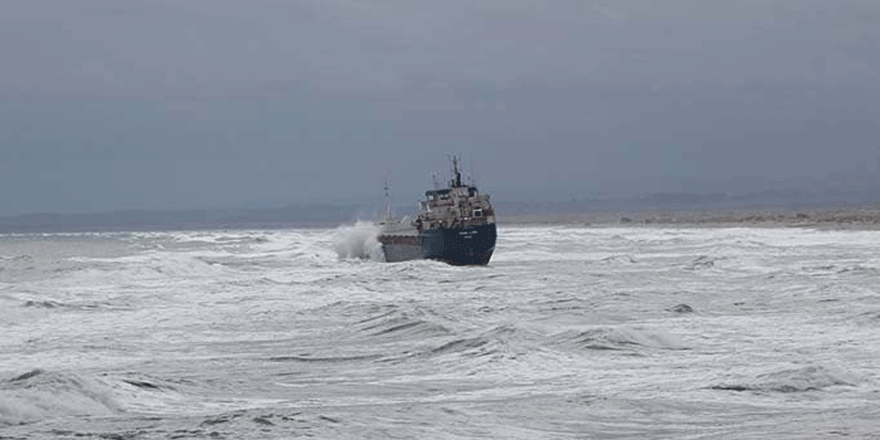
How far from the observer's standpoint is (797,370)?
20484mm

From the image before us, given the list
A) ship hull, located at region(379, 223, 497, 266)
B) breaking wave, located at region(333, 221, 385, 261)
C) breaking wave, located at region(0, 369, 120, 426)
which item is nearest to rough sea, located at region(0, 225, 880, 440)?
breaking wave, located at region(0, 369, 120, 426)

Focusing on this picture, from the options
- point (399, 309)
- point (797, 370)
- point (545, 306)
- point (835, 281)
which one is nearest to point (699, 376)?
point (797, 370)

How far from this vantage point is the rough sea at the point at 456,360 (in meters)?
16.8

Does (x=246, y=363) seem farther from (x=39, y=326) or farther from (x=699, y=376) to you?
(x=39, y=326)

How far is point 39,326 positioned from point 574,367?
1600 centimetres

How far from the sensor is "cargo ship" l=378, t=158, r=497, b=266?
2657 inches

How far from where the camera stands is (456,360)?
24.7m

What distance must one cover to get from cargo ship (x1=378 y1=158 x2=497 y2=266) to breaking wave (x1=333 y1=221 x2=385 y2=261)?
959 centimetres

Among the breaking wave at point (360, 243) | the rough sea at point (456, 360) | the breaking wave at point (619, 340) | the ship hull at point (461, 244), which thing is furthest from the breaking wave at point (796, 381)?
the breaking wave at point (360, 243)

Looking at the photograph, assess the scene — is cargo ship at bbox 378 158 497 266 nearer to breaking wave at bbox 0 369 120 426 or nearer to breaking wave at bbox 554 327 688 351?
breaking wave at bbox 554 327 688 351

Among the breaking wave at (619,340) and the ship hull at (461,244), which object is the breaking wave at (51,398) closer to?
the breaking wave at (619,340)

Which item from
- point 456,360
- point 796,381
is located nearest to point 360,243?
point 456,360

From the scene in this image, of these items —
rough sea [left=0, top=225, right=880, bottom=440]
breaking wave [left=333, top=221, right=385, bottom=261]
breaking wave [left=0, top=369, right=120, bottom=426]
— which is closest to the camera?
rough sea [left=0, top=225, right=880, bottom=440]

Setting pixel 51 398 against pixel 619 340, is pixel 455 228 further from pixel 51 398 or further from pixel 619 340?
pixel 51 398
